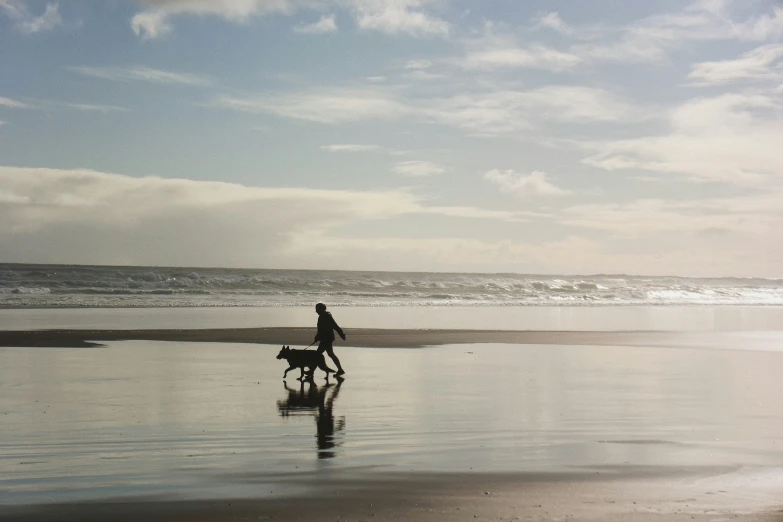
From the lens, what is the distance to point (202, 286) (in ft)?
226

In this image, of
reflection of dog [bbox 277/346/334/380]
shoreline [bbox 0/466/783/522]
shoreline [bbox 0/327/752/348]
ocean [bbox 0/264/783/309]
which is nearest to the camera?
shoreline [bbox 0/466/783/522]

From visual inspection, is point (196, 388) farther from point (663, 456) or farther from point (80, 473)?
point (663, 456)

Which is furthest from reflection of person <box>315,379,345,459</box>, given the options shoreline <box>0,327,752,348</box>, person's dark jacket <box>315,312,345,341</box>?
shoreline <box>0,327,752,348</box>

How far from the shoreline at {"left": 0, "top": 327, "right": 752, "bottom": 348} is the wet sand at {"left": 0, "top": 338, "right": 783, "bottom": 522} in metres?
6.47

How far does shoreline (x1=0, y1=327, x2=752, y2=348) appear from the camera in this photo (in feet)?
83.0

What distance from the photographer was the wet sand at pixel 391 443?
7.52 m

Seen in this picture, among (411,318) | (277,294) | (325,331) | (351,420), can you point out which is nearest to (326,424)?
(351,420)

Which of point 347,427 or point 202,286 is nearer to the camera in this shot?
point 347,427

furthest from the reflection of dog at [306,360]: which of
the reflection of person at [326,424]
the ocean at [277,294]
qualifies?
the ocean at [277,294]

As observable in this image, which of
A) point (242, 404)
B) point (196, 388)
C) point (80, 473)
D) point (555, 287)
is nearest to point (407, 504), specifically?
point (80, 473)

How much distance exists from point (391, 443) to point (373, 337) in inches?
685

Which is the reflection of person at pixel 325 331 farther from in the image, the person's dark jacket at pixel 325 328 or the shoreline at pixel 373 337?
the shoreline at pixel 373 337

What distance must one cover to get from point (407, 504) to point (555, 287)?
235ft

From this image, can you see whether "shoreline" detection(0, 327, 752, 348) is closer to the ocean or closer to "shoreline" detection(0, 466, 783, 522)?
"shoreline" detection(0, 466, 783, 522)
